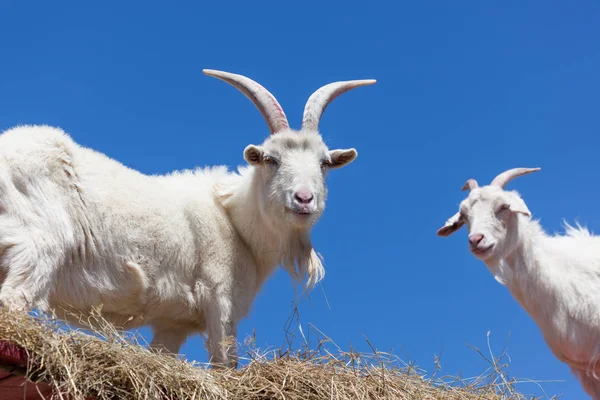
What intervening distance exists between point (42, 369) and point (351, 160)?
145 inches

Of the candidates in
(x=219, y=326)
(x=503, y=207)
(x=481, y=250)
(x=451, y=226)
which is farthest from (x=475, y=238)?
(x=219, y=326)

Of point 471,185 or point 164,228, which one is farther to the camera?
point 471,185

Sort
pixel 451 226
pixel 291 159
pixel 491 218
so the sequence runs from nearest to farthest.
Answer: pixel 291 159 < pixel 491 218 < pixel 451 226

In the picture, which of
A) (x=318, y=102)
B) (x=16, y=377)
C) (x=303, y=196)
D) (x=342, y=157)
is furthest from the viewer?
(x=318, y=102)

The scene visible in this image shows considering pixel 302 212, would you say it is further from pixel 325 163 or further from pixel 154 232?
pixel 154 232

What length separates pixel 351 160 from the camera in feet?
22.9

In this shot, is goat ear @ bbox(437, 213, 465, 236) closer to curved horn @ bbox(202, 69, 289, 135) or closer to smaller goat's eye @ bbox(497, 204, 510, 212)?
smaller goat's eye @ bbox(497, 204, 510, 212)

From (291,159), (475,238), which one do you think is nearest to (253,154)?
(291,159)

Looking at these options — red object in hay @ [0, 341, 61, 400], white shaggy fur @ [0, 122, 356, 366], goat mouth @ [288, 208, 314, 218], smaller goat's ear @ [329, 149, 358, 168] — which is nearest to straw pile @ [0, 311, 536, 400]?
red object in hay @ [0, 341, 61, 400]

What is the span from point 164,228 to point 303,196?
41.7 inches

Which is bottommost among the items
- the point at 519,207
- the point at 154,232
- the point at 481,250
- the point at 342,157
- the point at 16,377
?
the point at 16,377

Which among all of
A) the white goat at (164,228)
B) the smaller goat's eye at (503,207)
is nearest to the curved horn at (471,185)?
the smaller goat's eye at (503,207)

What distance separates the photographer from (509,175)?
8.45 meters

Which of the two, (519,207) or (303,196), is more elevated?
(519,207)
